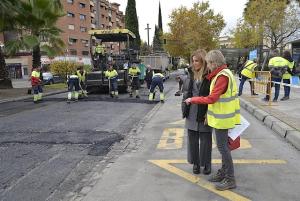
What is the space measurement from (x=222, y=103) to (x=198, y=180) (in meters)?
1.16

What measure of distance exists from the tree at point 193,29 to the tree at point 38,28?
27436mm

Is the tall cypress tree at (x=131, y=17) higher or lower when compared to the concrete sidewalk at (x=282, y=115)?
higher

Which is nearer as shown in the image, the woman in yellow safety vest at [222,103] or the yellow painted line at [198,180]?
the yellow painted line at [198,180]

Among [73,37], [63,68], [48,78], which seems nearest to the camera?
[63,68]

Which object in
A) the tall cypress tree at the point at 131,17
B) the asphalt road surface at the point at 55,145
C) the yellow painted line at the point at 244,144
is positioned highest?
the tall cypress tree at the point at 131,17

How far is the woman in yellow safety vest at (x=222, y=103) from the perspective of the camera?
16.6 ft

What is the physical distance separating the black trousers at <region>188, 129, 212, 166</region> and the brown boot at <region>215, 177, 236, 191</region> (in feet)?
1.76

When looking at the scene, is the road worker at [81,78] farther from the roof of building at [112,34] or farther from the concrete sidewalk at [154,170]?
the concrete sidewalk at [154,170]

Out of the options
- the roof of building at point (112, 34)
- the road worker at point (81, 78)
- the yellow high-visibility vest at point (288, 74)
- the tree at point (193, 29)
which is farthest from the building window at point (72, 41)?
the yellow high-visibility vest at point (288, 74)

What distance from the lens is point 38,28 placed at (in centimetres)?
2455

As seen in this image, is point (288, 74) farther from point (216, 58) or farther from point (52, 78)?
point (52, 78)

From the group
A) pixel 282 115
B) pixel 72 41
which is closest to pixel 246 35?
pixel 72 41

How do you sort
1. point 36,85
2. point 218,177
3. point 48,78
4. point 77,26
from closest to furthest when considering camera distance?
1. point 218,177
2. point 36,85
3. point 48,78
4. point 77,26

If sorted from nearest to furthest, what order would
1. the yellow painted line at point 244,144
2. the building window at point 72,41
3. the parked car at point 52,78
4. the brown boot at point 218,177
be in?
the brown boot at point 218,177 < the yellow painted line at point 244,144 < the parked car at point 52,78 < the building window at point 72,41
